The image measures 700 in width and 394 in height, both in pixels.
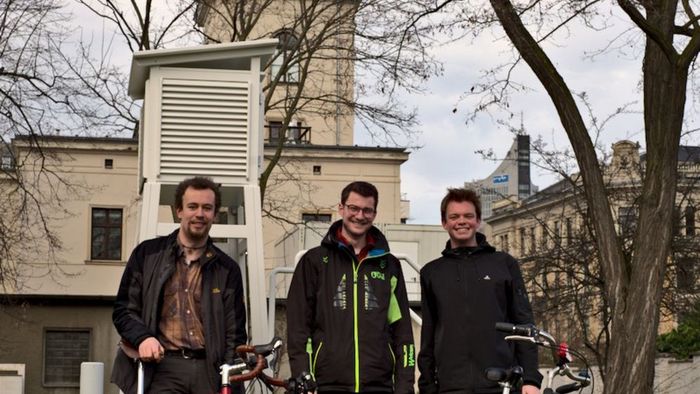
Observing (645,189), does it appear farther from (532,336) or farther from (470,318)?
(532,336)

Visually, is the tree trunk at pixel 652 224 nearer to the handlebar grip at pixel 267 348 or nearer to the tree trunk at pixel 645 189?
the tree trunk at pixel 645 189

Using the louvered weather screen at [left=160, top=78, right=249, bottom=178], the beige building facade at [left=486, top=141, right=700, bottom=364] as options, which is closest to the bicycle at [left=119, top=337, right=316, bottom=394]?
the louvered weather screen at [left=160, top=78, right=249, bottom=178]

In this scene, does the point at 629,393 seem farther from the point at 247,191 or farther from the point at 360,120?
the point at 360,120

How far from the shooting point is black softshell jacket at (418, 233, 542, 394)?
7.56 meters

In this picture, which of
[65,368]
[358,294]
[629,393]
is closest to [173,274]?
[358,294]

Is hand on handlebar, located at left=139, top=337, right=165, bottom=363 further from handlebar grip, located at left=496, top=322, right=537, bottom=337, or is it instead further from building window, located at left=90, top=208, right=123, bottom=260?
building window, located at left=90, top=208, right=123, bottom=260

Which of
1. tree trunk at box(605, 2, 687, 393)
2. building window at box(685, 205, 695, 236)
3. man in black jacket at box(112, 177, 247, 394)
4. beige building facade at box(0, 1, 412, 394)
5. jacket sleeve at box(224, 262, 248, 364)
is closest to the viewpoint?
man in black jacket at box(112, 177, 247, 394)

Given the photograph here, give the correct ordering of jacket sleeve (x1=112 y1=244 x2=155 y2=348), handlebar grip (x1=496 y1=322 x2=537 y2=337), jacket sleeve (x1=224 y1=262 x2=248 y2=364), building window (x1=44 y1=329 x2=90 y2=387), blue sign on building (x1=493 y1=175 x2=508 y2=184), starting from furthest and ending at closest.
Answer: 1. blue sign on building (x1=493 y1=175 x2=508 y2=184)
2. building window (x1=44 y1=329 x2=90 y2=387)
3. jacket sleeve (x1=224 y1=262 x2=248 y2=364)
4. jacket sleeve (x1=112 y1=244 x2=155 y2=348)
5. handlebar grip (x1=496 y1=322 x2=537 y2=337)

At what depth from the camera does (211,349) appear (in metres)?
7.48

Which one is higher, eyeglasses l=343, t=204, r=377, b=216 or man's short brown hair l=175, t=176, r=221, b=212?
man's short brown hair l=175, t=176, r=221, b=212

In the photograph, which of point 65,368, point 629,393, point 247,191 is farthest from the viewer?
point 65,368

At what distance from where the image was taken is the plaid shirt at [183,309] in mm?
7535

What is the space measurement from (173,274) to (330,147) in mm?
54159

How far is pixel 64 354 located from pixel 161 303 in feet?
139
